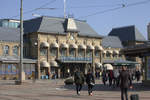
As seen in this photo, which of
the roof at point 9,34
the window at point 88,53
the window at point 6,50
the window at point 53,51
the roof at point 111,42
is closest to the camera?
the window at point 6,50

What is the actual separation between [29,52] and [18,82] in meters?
30.1

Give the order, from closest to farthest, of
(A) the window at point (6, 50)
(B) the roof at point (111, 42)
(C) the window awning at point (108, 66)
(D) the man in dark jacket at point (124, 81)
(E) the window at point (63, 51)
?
(D) the man in dark jacket at point (124, 81) → (A) the window at point (6, 50) → (E) the window at point (63, 51) → (C) the window awning at point (108, 66) → (B) the roof at point (111, 42)

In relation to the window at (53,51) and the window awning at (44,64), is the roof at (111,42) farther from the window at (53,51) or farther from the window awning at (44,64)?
the window awning at (44,64)

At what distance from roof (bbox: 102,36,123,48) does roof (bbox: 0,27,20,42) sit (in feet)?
76.8

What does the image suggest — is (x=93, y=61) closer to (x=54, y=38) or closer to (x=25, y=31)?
(x=54, y=38)

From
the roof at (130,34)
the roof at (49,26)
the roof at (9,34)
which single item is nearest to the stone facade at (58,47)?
the roof at (49,26)

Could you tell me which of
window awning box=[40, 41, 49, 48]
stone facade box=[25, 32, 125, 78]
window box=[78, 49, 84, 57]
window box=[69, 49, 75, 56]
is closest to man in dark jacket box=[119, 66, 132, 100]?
stone facade box=[25, 32, 125, 78]

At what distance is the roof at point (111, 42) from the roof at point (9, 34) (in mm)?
23398

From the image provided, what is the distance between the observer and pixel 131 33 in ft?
283

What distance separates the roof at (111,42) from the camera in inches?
3142

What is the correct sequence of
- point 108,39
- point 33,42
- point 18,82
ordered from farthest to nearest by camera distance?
1. point 108,39
2. point 33,42
3. point 18,82

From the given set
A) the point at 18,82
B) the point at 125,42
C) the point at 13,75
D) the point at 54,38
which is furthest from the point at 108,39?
the point at 18,82

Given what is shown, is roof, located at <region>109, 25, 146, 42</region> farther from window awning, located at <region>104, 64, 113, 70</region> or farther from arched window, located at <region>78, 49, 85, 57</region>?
arched window, located at <region>78, 49, 85, 57</region>

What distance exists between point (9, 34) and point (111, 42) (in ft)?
94.1
